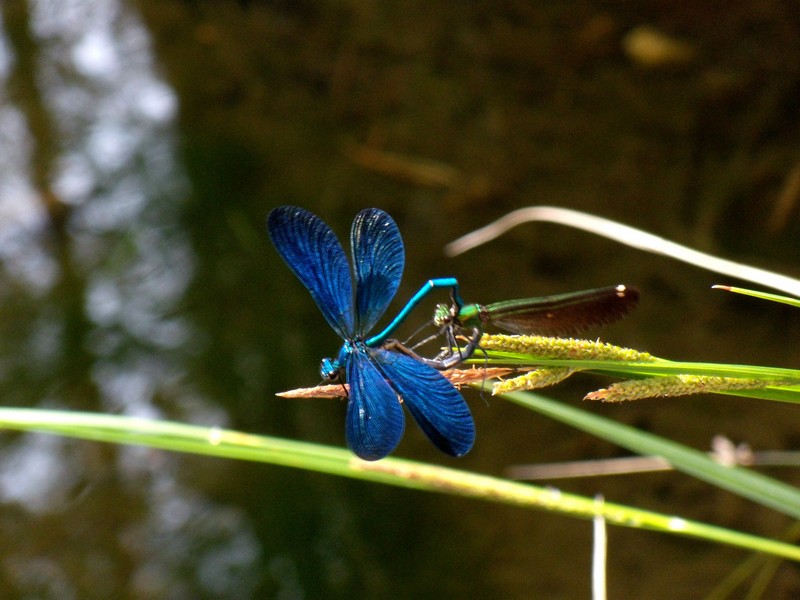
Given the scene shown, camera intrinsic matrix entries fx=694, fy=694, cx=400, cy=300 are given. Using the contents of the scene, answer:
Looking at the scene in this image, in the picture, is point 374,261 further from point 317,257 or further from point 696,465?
point 696,465

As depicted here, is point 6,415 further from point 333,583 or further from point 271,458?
point 333,583

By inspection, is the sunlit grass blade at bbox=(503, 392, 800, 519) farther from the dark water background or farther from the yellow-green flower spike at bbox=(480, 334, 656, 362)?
the dark water background

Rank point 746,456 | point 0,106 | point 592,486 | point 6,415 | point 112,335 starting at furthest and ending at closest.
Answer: point 0,106 < point 112,335 < point 592,486 < point 746,456 < point 6,415

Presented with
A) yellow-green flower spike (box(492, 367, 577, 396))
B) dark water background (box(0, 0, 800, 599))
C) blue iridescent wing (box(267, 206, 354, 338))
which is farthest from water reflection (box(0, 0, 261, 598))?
yellow-green flower spike (box(492, 367, 577, 396))

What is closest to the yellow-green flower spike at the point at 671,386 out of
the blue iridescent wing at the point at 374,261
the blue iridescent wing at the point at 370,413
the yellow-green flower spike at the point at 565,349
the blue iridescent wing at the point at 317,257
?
the yellow-green flower spike at the point at 565,349

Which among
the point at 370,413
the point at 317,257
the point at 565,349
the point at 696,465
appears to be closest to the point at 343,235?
the point at 317,257

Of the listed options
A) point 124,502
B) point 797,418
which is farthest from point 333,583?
point 797,418

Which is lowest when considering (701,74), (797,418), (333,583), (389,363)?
(333,583)
